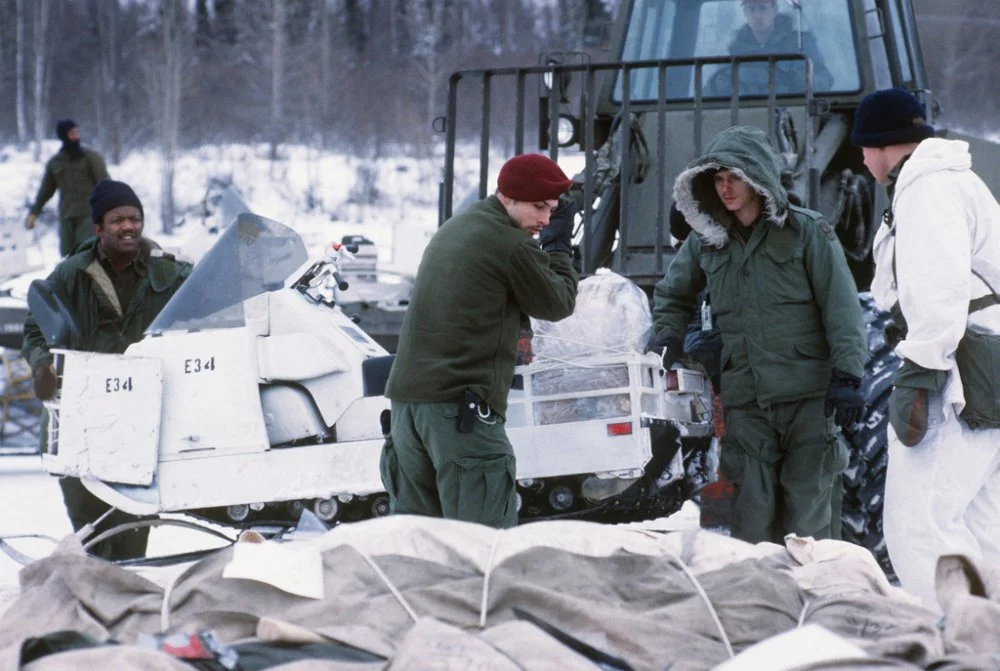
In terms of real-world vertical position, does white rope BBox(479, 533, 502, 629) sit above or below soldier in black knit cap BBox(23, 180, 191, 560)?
below

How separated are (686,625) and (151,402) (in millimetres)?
3170

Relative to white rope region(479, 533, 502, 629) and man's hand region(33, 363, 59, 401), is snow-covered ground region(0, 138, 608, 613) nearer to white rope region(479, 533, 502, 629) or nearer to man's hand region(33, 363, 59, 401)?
man's hand region(33, 363, 59, 401)

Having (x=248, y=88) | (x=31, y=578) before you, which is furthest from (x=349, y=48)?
(x=31, y=578)

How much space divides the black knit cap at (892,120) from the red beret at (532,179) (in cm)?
88

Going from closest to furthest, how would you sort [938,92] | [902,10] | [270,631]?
[270,631]
[902,10]
[938,92]

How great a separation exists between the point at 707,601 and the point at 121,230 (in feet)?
11.6

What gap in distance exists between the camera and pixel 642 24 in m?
7.45

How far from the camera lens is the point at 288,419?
534 cm

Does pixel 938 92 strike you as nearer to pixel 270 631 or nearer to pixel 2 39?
pixel 2 39

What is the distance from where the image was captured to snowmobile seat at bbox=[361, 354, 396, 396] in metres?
5.21

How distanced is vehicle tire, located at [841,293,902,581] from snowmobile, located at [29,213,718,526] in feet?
1.63

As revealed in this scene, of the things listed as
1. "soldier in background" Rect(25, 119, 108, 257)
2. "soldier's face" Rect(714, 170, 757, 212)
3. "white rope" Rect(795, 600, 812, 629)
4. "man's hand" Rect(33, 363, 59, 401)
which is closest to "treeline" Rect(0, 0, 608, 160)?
"soldier in background" Rect(25, 119, 108, 257)

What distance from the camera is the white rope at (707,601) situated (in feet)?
7.86

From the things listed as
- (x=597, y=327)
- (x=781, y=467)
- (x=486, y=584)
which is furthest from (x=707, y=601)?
(x=597, y=327)
